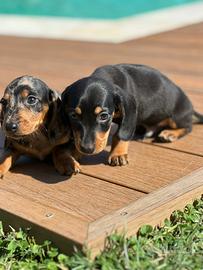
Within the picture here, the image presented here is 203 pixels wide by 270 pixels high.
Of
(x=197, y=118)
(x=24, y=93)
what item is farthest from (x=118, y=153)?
(x=197, y=118)

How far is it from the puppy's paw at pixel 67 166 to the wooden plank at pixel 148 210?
0.60 meters

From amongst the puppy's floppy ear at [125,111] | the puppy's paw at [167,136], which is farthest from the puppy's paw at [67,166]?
the puppy's paw at [167,136]

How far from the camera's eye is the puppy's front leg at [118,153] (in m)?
3.64

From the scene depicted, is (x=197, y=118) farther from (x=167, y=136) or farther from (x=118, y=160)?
(x=118, y=160)

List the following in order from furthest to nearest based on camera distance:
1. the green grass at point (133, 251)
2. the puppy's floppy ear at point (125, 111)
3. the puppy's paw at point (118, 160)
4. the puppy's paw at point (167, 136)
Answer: the puppy's paw at point (167, 136), the puppy's paw at point (118, 160), the puppy's floppy ear at point (125, 111), the green grass at point (133, 251)

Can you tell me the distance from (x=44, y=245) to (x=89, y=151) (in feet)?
2.01

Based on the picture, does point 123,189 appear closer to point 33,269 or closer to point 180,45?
point 33,269

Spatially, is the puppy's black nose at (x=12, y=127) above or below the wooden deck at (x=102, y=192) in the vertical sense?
above

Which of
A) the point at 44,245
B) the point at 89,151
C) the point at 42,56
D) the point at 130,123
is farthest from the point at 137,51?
the point at 44,245

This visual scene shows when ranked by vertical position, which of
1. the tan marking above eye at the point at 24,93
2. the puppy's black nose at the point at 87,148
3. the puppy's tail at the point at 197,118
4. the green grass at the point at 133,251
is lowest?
the green grass at the point at 133,251

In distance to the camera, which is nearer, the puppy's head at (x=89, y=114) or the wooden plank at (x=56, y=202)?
the wooden plank at (x=56, y=202)

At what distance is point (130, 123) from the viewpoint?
3537mm

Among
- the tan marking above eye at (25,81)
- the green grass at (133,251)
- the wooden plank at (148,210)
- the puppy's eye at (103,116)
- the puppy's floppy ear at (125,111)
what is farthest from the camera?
the puppy's floppy ear at (125,111)

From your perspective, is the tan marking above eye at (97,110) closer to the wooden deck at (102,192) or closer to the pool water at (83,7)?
the wooden deck at (102,192)
